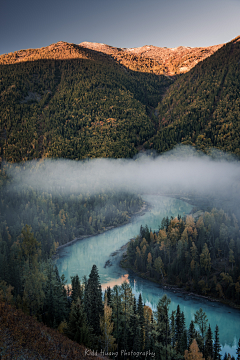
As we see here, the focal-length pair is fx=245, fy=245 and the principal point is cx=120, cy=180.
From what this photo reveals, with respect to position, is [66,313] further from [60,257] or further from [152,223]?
[152,223]

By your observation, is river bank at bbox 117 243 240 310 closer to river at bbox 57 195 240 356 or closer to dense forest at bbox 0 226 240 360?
river at bbox 57 195 240 356

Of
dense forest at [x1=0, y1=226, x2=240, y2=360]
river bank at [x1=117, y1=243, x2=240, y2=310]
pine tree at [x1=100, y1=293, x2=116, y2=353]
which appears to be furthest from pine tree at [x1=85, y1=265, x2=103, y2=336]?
river bank at [x1=117, y1=243, x2=240, y2=310]

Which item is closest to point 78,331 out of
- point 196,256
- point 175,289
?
point 175,289

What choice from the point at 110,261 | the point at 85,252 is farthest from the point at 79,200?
the point at 110,261

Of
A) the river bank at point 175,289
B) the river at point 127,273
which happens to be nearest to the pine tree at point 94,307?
the river at point 127,273

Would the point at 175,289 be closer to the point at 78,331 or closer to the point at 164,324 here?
the point at 164,324
